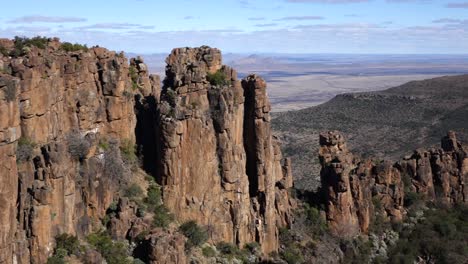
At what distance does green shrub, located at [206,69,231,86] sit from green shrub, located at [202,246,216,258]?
1235cm

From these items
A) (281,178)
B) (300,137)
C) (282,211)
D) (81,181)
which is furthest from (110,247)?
(300,137)

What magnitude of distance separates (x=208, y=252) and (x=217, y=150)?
25.0ft

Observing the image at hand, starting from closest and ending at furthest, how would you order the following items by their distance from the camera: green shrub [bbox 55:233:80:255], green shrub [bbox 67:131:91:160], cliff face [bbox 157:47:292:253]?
green shrub [bbox 55:233:80:255] → green shrub [bbox 67:131:91:160] → cliff face [bbox 157:47:292:253]

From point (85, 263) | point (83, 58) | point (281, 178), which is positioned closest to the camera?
point (85, 263)

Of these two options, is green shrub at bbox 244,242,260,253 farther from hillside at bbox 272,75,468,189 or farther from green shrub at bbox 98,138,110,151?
hillside at bbox 272,75,468,189

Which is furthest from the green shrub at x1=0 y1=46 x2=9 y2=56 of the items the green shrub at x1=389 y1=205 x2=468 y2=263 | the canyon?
the green shrub at x1=389 y1=205 x2=468 y2=263

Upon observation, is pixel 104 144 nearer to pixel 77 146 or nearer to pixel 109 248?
pixel 77 146

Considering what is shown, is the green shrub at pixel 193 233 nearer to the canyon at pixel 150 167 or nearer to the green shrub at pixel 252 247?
the canyon at pixel 150 167

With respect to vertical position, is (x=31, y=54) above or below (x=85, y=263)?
above

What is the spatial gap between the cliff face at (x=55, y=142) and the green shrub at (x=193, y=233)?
18.1 ft

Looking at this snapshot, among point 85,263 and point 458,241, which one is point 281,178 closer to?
point 458,241

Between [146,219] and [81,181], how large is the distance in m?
4.98

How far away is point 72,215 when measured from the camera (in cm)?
3616

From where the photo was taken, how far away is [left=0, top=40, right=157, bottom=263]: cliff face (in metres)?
31.5
